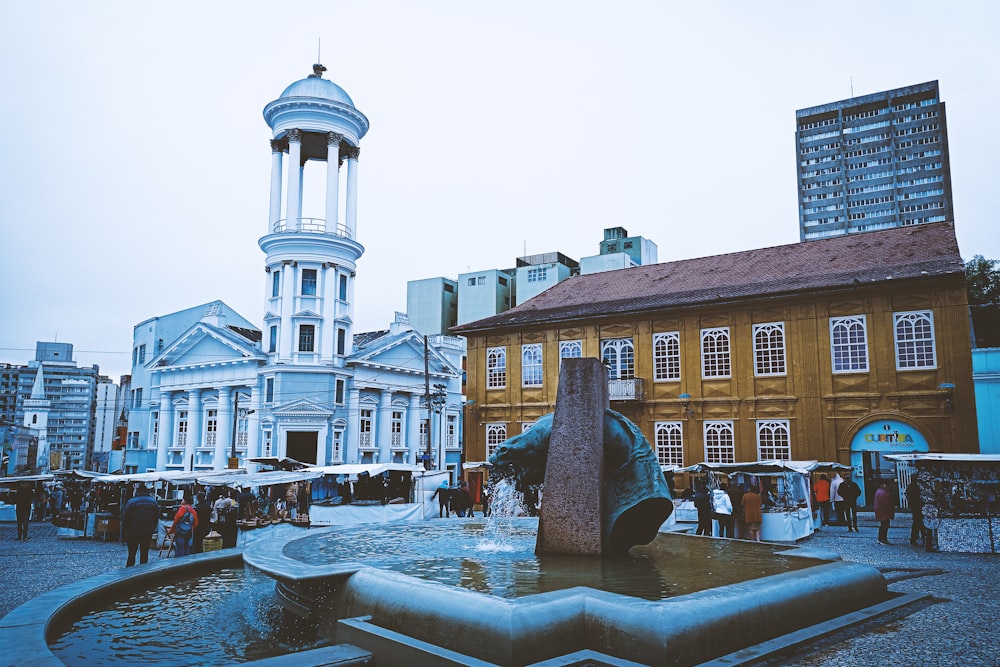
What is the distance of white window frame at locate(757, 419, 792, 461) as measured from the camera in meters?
29.3

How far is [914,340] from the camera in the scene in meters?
27.4

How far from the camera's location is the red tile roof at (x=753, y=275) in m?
28.5

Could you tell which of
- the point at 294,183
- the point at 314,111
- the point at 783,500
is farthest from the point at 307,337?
the point at 783,500

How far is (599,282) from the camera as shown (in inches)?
1500

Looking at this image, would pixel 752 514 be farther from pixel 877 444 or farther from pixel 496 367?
pixel 496 367

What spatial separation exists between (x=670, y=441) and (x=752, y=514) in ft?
48.5

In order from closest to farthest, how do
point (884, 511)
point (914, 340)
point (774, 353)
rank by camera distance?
1. point (884, 511)
2. point (914, 340)
3. point (774, 353)

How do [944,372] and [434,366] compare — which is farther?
[434,366]

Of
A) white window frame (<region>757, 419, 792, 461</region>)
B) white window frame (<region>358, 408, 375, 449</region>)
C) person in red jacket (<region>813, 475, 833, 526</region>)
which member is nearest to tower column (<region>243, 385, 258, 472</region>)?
white window frame (<region>358, 408, 375, 449</region>)

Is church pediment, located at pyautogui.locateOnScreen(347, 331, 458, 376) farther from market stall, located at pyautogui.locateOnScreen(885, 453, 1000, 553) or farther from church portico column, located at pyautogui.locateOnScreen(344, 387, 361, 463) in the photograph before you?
market stall, located at pyautogui.locateOnScreen(885, 453, 1000, 553)

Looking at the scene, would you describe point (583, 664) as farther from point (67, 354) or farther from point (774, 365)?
point (67, 354)

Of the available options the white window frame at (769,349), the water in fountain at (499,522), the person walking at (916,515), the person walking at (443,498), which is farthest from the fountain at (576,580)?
the white window frame at (769,349)

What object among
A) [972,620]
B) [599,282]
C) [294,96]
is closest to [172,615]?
[972,620]

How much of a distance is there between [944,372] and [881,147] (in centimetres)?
9318
